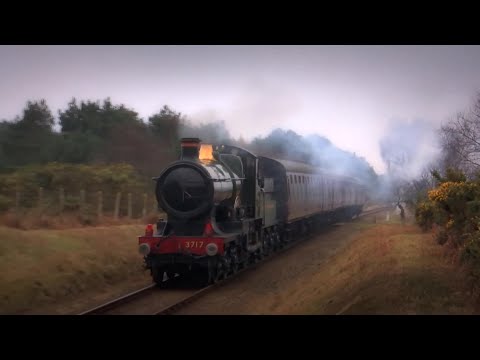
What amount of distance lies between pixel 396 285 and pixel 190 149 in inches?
267

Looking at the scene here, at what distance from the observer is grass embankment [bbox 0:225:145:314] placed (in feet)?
41.8

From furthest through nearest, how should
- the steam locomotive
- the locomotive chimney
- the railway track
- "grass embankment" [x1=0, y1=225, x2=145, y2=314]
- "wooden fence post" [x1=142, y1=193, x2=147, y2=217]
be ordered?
1. "wooden fence post" [x1=142, y1=193, x2=147, y2=217]
2. the locomotive chimney
3. the steam locomotive
4. "grass embankment" [x1=0, y1=225, x2=145, y2=314]
5. the railway track

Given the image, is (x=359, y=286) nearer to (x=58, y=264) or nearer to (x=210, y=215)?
(x=210, y=215)

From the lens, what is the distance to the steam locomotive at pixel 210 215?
1408cm

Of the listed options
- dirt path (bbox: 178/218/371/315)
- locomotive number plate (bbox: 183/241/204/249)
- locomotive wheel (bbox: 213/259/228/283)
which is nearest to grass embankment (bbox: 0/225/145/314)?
locomotive number plate (bbox: 183/241/204/249)

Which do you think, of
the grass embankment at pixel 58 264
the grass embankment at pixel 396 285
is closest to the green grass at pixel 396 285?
the grass embankment at pixel 396 285

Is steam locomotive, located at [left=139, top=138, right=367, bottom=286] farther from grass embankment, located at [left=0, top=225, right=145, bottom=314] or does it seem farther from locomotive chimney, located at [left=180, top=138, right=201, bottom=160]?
grass embankment, located at [left=0, top=225, right=145, bottom=314]

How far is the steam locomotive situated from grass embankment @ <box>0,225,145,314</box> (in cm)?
171

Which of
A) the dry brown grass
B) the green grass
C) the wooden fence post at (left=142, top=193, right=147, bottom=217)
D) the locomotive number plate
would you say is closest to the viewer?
the green grass

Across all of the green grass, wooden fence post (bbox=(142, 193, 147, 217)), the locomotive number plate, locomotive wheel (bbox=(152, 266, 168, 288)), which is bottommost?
locomotive wheel (bbox=(152, 266, 168, 288))

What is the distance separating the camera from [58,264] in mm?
14609

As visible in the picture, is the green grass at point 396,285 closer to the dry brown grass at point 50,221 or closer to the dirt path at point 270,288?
the dirt path at point 270,288

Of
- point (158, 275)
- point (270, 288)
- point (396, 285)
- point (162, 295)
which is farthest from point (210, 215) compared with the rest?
point (396, 285)

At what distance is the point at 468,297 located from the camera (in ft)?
30.7
